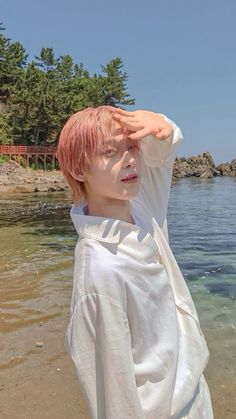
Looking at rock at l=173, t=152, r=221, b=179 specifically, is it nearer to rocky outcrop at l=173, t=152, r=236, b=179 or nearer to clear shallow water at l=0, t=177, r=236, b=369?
rocky outcrop at l=173, t=152, r=236, b=179

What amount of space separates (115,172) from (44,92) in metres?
49.3

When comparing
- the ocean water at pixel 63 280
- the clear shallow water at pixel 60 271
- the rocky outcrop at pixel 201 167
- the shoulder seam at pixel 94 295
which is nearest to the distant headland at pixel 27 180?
the clear shallow water at pixel 60 271

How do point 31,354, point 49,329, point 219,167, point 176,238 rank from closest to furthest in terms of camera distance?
point 31,354
point 49,329
point 176,238
point 219,167

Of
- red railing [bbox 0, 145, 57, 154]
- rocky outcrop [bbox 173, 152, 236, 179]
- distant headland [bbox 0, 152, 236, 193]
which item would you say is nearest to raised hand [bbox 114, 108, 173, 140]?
distant headland [bbox 0, 152, 236, 193]

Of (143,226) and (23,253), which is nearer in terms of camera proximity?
(143,226)

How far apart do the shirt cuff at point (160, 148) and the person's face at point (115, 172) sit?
8 cm

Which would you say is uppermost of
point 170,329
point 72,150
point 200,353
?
point 72,150

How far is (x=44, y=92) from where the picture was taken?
48.5m

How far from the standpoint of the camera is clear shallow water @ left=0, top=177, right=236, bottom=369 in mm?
5824

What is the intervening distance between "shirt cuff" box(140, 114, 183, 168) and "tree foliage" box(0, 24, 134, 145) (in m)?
46.8

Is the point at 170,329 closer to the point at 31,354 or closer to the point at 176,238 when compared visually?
the point at 31,354

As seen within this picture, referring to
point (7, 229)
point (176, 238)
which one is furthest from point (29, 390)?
point (7, 229)

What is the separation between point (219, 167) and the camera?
3593 inches

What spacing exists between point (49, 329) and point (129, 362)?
4.39 m
